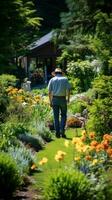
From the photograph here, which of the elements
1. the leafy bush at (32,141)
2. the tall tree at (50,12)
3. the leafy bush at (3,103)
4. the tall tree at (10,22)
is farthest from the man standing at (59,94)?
the tall tree at (50,12)

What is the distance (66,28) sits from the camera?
22.6 meters

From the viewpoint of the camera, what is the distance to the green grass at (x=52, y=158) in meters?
9.74

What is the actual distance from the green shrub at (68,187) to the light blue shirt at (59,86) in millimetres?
8135

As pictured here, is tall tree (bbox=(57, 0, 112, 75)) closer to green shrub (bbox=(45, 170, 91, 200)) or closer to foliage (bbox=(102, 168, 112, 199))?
foliage (bbox=(102, 168, 112, 199))

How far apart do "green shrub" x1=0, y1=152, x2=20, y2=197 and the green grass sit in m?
0.44

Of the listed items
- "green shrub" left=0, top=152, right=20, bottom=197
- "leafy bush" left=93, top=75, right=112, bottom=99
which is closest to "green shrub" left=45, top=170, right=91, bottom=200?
"green shrub" left=0, top=152, right=20, bottom=197

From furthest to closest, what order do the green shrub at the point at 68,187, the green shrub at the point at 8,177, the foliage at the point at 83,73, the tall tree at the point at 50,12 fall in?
the tall tree at the point at 50,12 → the foliage at the point at 83,73 → the green shrub at the point at 8,177 → the green shrub at the point at 68,187

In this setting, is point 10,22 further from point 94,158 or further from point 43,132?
point 94,158

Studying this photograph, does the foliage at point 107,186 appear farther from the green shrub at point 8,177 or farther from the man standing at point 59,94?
the man standing at point 59,94

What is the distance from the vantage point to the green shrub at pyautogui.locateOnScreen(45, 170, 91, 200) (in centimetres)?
754

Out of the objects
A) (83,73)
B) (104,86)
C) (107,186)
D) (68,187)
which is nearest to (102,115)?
(104,86)

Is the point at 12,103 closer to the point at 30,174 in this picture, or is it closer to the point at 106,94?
the point at 106,94

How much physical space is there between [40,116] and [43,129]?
2425mm

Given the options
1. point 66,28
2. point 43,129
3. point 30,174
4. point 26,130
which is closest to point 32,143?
point 26,130
